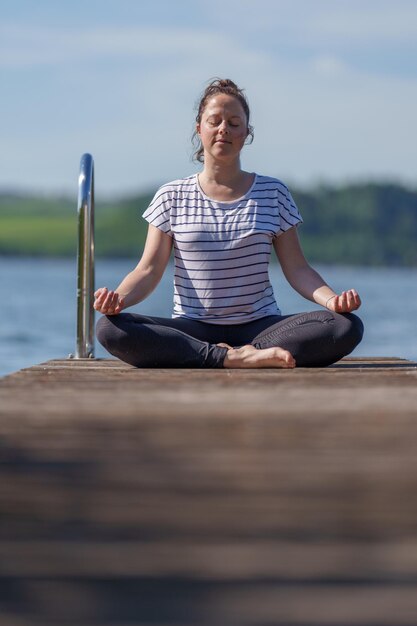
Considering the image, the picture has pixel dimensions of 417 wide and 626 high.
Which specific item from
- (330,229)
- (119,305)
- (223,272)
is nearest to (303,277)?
(223,272)

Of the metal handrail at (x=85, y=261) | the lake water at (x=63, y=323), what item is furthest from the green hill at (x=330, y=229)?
the metal handrail at (x=85, y=261)

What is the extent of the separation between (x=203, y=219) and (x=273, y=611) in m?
3.45

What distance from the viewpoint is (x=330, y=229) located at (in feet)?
197

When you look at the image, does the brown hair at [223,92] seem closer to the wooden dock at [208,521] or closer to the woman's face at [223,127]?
the woman's face at [223,127]

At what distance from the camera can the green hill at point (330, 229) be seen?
57.9 metres

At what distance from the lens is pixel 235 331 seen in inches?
181

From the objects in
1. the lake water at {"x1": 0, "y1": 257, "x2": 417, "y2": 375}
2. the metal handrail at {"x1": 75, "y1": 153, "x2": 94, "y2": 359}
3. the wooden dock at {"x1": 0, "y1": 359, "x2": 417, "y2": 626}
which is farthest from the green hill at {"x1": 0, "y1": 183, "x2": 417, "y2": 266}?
the wooden dock at {"x1": 0, "y1": 359, "x2": 417, "y2": 626}

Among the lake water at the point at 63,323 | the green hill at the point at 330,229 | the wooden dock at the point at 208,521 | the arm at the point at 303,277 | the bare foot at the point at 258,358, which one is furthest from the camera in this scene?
the green hill at the point at 330,229

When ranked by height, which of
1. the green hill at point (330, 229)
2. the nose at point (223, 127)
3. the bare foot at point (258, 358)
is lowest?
the bare foot at point (258, 358)

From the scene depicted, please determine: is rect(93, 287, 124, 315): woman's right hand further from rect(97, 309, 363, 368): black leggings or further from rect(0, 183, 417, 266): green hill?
rect(0, 183, 417, 266): green hill

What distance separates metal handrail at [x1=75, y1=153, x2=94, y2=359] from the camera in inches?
202

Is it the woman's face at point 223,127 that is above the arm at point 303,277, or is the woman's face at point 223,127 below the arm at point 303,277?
above

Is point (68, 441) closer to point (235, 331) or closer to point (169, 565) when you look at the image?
point (169, 565)

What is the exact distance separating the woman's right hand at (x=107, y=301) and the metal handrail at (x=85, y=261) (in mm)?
821
